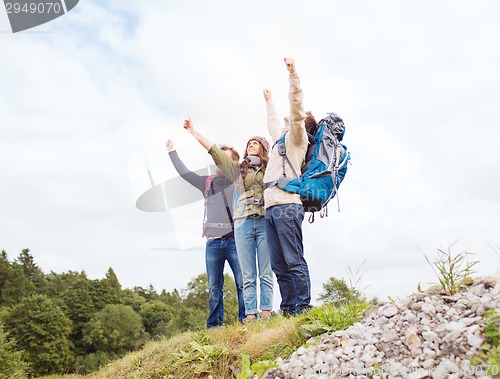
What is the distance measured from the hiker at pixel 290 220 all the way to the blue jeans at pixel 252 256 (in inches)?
27.3

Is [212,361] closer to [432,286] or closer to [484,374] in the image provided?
[432,286]

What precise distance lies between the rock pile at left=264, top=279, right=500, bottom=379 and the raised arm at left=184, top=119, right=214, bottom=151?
3491 mm

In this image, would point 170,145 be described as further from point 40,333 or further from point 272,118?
point 40,333

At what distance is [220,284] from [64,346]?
3884 centimetres

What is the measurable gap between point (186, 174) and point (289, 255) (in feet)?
8.61

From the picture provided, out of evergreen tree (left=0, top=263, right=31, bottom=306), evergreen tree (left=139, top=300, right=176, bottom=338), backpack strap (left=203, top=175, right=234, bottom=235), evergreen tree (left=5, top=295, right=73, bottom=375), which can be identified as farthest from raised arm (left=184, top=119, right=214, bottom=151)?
evergreen tree (left=0, top=263, right=31, bottom=306)

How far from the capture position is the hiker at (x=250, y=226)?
7043mm

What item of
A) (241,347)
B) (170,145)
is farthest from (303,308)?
Answer: (170,145)

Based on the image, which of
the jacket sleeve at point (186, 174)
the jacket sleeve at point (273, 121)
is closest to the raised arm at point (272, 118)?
the jacket sleeve at point (273, 121)

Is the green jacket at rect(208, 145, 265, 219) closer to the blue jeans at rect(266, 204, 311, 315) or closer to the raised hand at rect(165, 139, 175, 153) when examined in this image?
the blue jeans at rect(266, 204, 311, 315)

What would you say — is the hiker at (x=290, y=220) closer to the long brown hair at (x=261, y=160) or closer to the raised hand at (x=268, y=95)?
the long brown hair at (x=261, y=160)

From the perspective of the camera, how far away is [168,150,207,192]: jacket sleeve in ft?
26.2

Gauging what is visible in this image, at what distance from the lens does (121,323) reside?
1914 inches

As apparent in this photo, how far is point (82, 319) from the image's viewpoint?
5000cm
